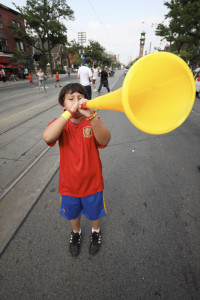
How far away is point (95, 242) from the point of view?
1.72m

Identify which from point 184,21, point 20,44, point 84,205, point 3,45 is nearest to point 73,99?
point 84,205

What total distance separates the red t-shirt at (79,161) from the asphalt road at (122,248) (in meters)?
0.75

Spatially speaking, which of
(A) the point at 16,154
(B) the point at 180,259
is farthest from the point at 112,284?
(A) the point at 16,154

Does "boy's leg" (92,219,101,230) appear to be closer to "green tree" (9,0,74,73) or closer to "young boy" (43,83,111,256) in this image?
"young boy" (43,83,111,256)

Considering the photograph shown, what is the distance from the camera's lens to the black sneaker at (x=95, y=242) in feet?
5.47

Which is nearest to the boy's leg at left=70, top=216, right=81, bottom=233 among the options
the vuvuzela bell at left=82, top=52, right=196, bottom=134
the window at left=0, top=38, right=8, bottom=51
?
the vuvuzela bell at left=82, top=52, right=196, bottom=134

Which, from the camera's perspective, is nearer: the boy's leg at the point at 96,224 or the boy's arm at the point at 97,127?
the boy's arm at the point at 97,127

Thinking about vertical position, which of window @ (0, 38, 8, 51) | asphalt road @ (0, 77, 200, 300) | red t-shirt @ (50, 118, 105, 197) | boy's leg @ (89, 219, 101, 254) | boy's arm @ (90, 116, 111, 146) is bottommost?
asphalt road @ (0, 77, 200, 300)

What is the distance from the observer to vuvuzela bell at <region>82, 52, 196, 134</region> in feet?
2.95

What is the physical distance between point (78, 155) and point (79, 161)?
53mm

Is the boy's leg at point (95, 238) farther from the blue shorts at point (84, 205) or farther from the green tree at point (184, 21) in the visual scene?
the green tree at point (184, 21)

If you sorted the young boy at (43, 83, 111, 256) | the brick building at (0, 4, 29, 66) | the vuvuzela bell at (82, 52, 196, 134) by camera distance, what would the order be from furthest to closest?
the brick building at (0, 4, 29, 66)
the young boy at (43, 83, 111, 256)
the vuvuzela bell at (82, 52, 196, 134)

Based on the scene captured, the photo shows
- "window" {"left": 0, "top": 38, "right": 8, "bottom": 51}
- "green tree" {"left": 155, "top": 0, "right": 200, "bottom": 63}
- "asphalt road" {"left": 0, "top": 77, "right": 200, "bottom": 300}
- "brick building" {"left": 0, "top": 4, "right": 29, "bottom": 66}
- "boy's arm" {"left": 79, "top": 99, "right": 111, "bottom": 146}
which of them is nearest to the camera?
"boy's arm" {"left": 79, "top": 99, "right": 111, "bottom": 146}

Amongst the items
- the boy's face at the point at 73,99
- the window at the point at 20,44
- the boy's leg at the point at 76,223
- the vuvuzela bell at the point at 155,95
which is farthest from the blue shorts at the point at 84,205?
the window at the point at 20,44
